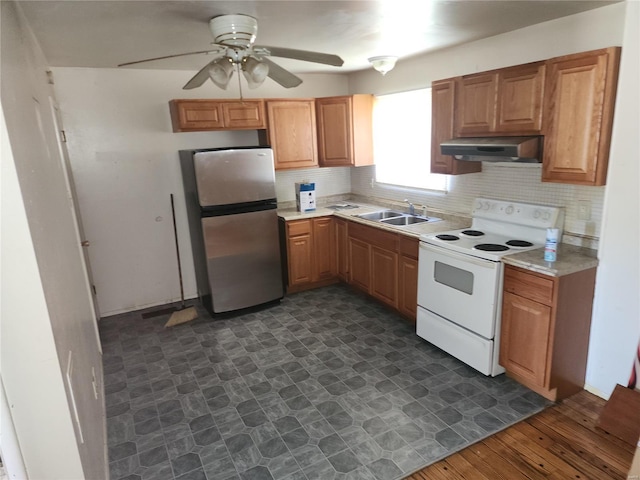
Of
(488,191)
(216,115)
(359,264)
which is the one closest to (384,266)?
(359,264)

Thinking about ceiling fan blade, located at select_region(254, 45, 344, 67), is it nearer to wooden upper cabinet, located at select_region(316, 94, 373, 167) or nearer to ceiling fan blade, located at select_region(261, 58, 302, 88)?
ceiling fan blade, located at select_region(261, 58, 302, 88)

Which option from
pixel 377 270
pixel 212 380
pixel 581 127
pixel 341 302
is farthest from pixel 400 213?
pixel 212 380

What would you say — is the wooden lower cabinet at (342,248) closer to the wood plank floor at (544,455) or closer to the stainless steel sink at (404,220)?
the stainless steel sink at (404,220)

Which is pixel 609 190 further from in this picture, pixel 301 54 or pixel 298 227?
pixel 298 227

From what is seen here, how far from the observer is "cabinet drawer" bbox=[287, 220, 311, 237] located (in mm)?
4386

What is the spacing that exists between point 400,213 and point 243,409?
2.60m

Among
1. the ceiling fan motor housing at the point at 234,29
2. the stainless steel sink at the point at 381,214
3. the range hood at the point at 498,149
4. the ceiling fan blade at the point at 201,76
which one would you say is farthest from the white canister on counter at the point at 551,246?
the ceiling fan blade at the point at 201,76

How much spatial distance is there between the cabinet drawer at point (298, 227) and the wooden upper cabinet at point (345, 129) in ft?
2.45

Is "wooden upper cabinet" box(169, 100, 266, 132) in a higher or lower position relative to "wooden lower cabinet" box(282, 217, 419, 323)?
higher

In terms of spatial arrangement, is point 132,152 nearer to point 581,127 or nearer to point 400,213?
point 400,213

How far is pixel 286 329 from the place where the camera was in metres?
3.79

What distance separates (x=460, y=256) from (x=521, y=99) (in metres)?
1.12

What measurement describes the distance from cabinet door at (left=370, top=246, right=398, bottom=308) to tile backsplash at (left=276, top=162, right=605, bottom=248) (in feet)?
2.40

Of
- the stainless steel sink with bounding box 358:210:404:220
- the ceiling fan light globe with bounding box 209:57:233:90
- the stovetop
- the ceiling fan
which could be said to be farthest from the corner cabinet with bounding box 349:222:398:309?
the ceiling fan light globe with bounding box 209:57:233:90
